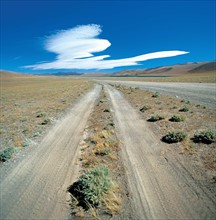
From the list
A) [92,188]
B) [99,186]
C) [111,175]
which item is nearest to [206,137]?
[111,175]

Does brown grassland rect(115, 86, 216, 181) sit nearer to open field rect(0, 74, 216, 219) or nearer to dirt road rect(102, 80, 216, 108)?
open field rect(0, 74, 216, 219)

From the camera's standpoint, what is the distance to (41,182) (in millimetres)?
6629

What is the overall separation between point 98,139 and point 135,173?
3864 mm

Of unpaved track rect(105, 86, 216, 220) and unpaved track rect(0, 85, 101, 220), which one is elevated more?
unpaved track rect(105, 86, 216, 220)

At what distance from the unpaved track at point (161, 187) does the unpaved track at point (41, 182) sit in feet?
6.61

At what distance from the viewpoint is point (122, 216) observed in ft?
16.1

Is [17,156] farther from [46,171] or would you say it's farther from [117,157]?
[117,157]

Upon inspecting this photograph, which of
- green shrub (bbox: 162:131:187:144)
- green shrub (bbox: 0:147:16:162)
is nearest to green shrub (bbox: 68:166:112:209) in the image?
green shrub (bbox: 0:147:16:162)

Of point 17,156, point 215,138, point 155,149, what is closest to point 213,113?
point 215,138

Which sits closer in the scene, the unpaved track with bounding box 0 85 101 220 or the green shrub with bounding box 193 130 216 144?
the unpaved track with bounding box 0 85 101 220

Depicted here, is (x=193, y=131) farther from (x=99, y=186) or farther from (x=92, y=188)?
(x=92, y=188)

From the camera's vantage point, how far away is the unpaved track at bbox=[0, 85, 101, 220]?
5252mm

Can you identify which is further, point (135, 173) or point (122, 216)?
point (135, 173)

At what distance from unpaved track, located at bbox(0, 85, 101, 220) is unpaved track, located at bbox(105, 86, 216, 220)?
201 cm
